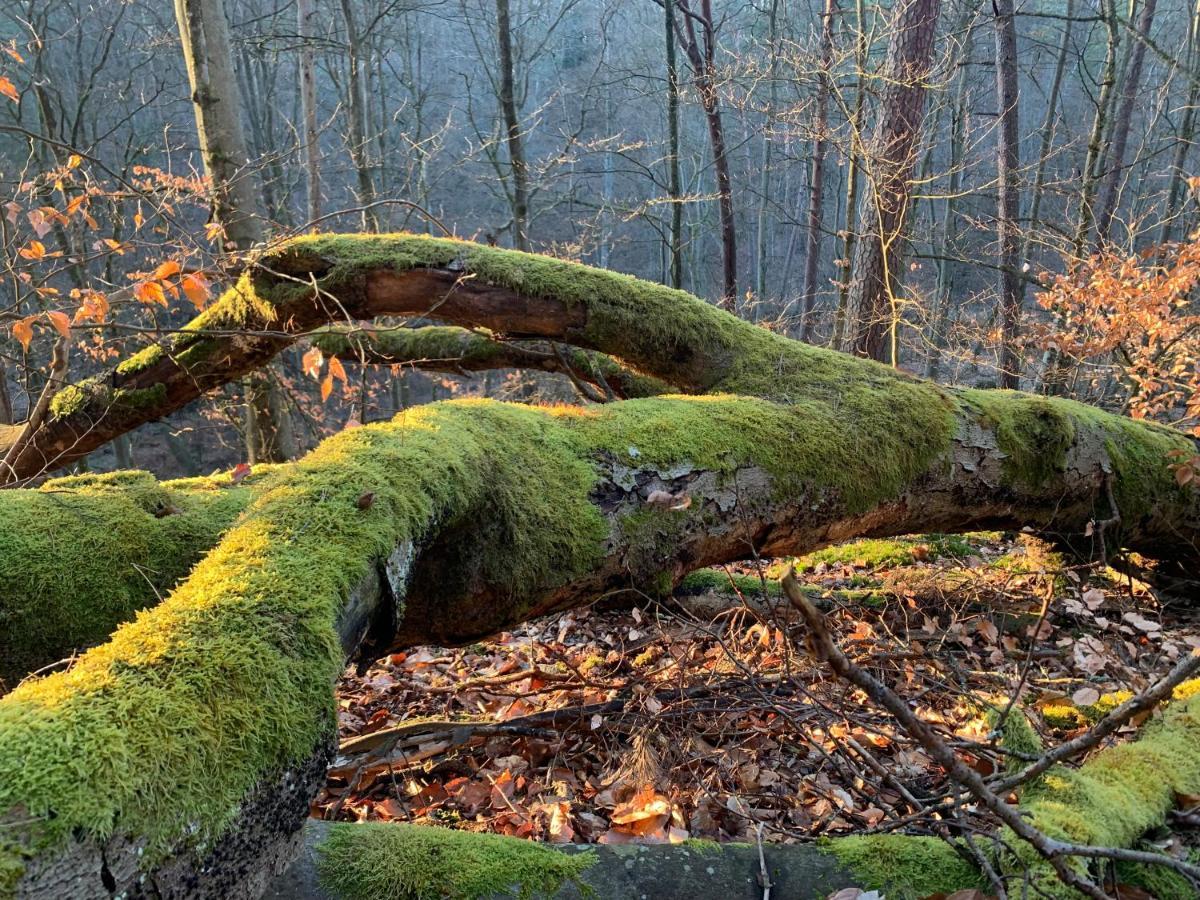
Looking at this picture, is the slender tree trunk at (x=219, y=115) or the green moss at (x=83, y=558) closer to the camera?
the green moss at (x=83, y=558)

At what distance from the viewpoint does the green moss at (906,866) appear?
173 centimetres

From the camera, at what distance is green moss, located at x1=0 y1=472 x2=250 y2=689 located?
2.29 m

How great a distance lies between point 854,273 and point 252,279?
277 inches

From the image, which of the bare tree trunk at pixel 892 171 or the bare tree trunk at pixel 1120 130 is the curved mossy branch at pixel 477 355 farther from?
the bare tree trunk at pixel 1120 130

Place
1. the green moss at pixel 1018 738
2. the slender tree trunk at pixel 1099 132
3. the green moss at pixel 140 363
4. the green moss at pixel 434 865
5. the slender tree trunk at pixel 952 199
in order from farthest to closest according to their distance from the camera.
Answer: the slender tree trunk at pixel 952 199, the slender tree trunk at pixel 1099 132, the green moss at pixel 140 363, the green moss at pixel 1018 738, the green moss at pixel 434 865

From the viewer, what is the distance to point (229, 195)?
6953mm

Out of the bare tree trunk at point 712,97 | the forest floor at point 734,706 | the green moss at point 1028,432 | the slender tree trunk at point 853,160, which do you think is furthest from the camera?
the bare tree trunk at point 712,97

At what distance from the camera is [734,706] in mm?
3135

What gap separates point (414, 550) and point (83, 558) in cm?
126

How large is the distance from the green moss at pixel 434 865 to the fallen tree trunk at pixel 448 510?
0.37 metres

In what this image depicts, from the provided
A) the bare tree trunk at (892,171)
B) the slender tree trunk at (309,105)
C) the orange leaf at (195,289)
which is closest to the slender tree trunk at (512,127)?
the slender tree trunk at (309,105)

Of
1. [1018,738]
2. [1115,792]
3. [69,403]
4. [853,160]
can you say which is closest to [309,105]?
[69,403]

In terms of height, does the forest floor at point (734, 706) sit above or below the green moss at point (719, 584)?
above

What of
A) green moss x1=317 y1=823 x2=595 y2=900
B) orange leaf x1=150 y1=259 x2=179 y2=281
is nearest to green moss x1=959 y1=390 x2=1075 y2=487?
green moss x1=317 y1=823 x2=595 y2=900
